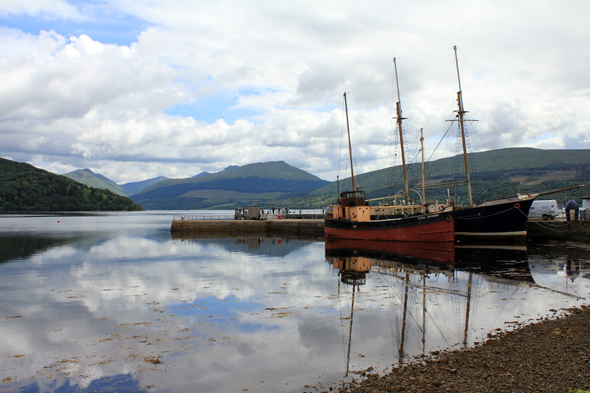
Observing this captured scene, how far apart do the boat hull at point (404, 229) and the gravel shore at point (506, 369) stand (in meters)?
31.5

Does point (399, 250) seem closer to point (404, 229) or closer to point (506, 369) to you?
point (404, 229)

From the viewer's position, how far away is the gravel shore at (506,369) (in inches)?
370

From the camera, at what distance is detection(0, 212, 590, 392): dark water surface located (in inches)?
460

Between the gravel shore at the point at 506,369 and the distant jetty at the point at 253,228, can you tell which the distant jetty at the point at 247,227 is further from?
the gravel shore at the point at 506,369

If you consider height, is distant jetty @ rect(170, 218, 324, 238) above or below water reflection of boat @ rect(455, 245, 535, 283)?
above

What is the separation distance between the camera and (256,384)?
10.8 metres

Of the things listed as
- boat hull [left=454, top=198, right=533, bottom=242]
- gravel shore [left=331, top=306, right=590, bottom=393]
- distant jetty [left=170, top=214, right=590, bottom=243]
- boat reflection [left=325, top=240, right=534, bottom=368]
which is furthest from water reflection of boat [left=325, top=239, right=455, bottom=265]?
distant jetty [left=170, top=214, right=590, bottom=243]

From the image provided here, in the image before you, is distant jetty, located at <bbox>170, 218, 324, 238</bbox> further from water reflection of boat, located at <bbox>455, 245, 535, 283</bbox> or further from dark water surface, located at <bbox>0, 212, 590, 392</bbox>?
dark water surface, located at <bbox>0, 212, 590, 392</bbox>

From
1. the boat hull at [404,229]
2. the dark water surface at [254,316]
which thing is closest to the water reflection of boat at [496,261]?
the dark water surface at [254,316]

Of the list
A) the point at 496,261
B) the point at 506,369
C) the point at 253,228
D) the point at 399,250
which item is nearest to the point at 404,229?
the point at 399,250

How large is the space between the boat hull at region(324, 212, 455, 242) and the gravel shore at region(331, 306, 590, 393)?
103ft

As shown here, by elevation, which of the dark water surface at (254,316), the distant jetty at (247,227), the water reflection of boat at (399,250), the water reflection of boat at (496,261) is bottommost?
the water reflection of boat at (496,261)

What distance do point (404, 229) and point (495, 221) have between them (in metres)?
9.77

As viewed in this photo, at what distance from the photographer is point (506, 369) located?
410 inches
